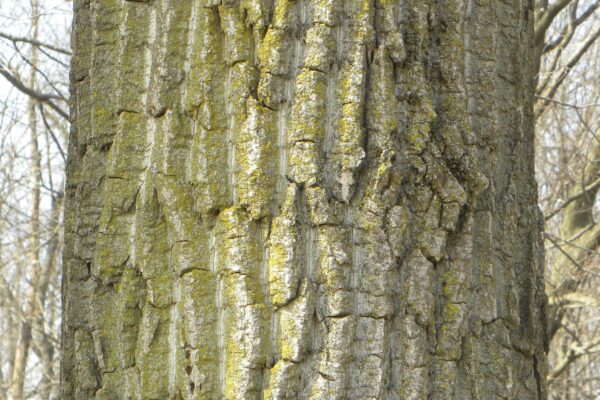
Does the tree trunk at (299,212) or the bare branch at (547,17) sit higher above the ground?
Result: the bare branch at (547,17)

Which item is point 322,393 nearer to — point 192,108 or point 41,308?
point 192,108

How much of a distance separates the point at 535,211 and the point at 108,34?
1.10 meters

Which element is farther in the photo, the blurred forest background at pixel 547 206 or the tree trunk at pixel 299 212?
the blurred forest background at pixel 547 206

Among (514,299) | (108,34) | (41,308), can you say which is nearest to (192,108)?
(108,34)

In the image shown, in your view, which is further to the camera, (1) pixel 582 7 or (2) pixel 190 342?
(1) pixel 582 7

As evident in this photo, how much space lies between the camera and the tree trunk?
1.62m

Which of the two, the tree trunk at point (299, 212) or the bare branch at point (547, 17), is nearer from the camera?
the tree trunk at point (299, 212)

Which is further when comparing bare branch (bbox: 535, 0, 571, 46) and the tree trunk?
bare branch (bbox: 535, 0, 571, 46)

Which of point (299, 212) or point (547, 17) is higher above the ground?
point (547, 17)

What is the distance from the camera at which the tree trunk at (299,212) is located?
5.31 ft

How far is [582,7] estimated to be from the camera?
6.46 metres

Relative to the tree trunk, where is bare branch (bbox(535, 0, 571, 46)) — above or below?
above

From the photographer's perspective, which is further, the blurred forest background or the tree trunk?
the blurred forest background

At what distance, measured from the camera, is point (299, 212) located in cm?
164
